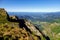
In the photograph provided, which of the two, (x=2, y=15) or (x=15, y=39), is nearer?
(x=15, y=39)

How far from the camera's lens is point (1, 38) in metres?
75.2

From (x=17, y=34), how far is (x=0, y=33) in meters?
10.5

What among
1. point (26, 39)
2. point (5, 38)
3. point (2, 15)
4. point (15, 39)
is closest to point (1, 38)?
point (5, 38)

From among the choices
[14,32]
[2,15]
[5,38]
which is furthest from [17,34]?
[2,15]

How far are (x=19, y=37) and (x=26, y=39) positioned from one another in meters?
4.28

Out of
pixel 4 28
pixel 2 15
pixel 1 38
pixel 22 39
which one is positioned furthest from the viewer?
pixel 2 15

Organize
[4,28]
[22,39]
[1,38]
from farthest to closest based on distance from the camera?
1. [4,28]
2. [22,39]
3. [1,38]

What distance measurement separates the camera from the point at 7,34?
258 ft

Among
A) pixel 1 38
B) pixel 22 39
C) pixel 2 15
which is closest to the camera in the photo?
pixel 1 38

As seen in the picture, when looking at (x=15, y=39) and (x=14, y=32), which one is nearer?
(x=15, y=39)

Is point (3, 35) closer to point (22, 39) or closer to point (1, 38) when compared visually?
point (1, 38)

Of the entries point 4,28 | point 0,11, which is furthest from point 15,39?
point 0,11

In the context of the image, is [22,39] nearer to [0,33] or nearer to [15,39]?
[15,39]

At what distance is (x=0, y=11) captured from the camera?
516 ft
